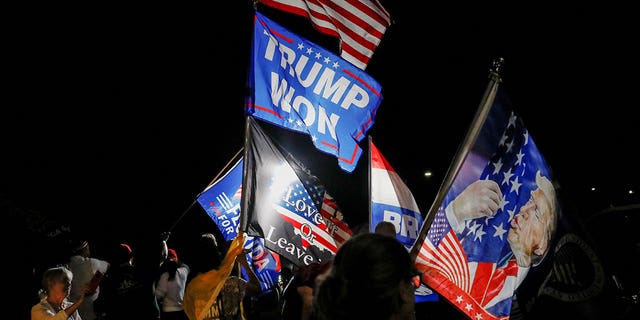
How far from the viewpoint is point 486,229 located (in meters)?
3.77

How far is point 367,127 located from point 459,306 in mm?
3221

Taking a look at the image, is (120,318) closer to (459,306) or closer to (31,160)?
(459,306)

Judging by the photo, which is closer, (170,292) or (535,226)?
(535,226)

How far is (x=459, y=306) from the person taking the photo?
362 cm

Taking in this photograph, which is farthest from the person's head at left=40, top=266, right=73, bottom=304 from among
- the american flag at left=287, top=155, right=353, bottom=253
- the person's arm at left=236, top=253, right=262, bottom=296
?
the american flag at left=287, top=155, right=353, bottom=253

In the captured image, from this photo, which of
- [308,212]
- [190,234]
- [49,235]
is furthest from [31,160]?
[308,212]

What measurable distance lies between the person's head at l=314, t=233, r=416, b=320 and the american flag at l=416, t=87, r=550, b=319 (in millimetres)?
1768

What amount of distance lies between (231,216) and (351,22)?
3.69 metres

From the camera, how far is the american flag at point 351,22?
6582 millimetres

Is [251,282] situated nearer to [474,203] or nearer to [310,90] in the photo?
[310,90]

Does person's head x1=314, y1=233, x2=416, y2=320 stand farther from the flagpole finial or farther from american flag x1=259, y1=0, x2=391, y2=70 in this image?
american flag x1=259, y1=0, x2=391, y2=70

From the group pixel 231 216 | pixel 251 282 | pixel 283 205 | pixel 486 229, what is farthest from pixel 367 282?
pixel 231 216

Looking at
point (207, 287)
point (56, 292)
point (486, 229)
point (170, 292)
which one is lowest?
point (170, 292)

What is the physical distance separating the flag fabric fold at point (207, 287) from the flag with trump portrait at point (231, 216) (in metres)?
2.64
